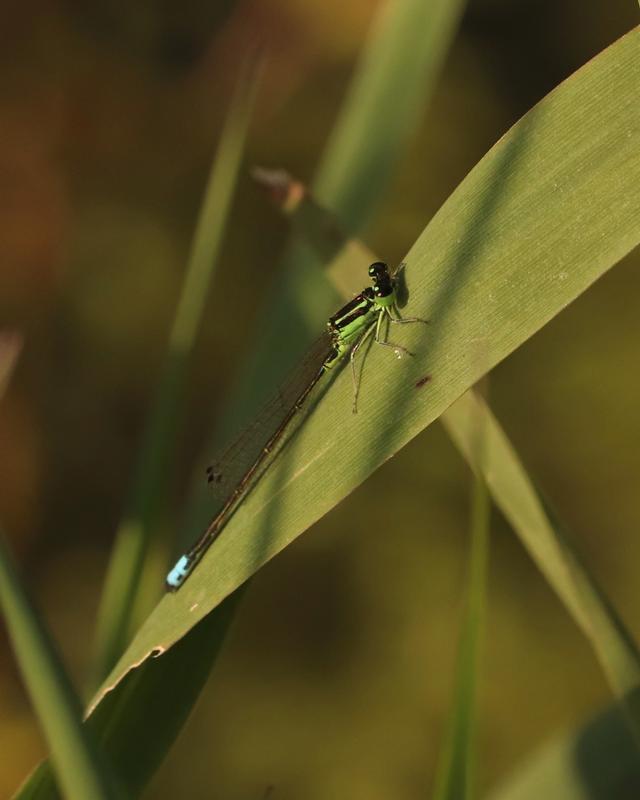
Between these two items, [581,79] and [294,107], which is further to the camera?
[294,107]

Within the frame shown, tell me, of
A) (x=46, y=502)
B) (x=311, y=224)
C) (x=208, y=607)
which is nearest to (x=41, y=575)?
(x=46, y=502)

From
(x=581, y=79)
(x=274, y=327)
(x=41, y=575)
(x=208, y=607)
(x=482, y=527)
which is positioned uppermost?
(x=41, y=575)

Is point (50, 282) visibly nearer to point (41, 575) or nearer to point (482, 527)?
point (41, 575)

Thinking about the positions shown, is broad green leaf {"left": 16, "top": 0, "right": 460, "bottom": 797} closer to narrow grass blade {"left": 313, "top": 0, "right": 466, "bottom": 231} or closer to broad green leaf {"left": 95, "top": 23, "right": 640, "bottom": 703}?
narrow grass blade {"left": 313, "top": 0, "right": 466, "bottom": 231}

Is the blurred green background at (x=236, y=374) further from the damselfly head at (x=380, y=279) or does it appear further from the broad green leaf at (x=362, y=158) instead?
the damselfly head at (x=380, y=279)

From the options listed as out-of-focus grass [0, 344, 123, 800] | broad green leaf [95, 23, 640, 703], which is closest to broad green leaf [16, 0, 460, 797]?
broad green leaf [95, 23, 640, 703]

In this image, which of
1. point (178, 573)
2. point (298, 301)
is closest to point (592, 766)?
point (178, 573)

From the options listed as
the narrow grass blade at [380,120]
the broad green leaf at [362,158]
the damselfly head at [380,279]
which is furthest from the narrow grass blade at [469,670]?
the narrow grass blade at [380,120]
